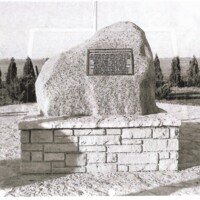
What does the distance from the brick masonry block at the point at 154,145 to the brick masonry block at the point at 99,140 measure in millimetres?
307

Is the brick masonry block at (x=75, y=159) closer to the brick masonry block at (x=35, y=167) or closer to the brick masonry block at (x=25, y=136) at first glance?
the brick masonry block at (x=35, y=167)

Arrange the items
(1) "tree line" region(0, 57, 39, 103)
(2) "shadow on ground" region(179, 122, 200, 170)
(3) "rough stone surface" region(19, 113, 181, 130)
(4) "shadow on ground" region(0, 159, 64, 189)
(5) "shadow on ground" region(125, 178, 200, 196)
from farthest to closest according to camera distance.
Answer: (1) "tree line" region(0, 57, 39, 103) < (2) "shadow on ground" region(179, 122, 200, 170) < (3) "rough stone surface" region(19, 113, 181, 130) < (4) "shadow on ground" region(0, 159, 64, 189) < (5) "shadow on ground" region(125, 178, 200, 196)

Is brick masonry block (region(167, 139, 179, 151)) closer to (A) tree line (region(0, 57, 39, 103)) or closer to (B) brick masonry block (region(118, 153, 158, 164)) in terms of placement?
(B) brick masonry block (region(118, 153, 158, 164))

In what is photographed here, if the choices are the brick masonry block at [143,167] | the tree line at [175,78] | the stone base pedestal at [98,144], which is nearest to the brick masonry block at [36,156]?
the stone base pedestal at [98,144]

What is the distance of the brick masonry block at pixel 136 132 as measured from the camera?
3.56 m

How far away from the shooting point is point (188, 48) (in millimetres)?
10203

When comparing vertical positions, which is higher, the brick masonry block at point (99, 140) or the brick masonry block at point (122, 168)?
the brick masonry block at point (99, 140)

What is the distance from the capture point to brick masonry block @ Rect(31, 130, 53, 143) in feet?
11.5

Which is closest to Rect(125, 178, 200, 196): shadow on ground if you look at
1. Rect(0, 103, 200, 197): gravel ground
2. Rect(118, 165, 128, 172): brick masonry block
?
Rect(0, 103, 200, 197): gravel ground

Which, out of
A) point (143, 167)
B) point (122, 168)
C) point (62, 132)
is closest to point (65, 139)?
point (62, 132)

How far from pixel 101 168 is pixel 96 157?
14 centimetres

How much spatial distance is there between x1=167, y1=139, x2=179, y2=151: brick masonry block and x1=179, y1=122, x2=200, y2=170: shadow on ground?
322 millimetres

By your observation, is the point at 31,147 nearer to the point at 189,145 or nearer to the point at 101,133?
the point at 101,133

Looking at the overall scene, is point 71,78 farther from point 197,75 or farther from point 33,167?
point 197,75
